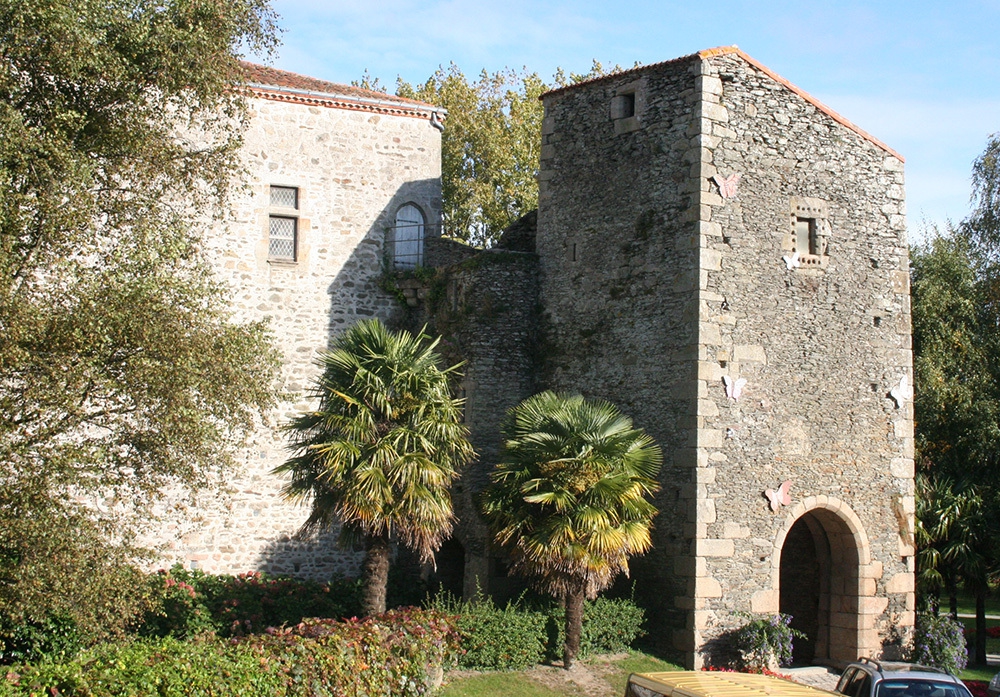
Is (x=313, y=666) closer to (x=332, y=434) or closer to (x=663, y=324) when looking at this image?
(x=332, y=434)

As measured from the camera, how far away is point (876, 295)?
17.6 metres

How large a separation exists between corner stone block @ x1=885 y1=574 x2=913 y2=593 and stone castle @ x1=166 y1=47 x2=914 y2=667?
3cm

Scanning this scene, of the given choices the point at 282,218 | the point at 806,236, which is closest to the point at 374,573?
the point at 282,218

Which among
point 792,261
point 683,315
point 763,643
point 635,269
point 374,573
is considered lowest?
point 763,643

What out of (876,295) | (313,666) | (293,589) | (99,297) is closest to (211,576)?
(293,589)

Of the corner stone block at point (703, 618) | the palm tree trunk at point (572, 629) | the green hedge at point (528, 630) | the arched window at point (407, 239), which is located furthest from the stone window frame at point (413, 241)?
the corner stone block at point (703, 618)

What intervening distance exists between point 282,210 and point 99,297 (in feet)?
31.1

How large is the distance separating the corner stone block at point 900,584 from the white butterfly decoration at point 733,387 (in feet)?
14.1

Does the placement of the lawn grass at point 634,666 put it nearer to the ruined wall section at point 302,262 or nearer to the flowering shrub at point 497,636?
the flowering shrub at point 497,636

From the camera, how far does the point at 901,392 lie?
17.6 m

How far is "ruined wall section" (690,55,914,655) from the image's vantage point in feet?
51.1

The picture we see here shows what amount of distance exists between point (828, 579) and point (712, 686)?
921cm

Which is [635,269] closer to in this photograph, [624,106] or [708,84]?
[624,106]

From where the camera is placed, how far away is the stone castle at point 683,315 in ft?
51.5
